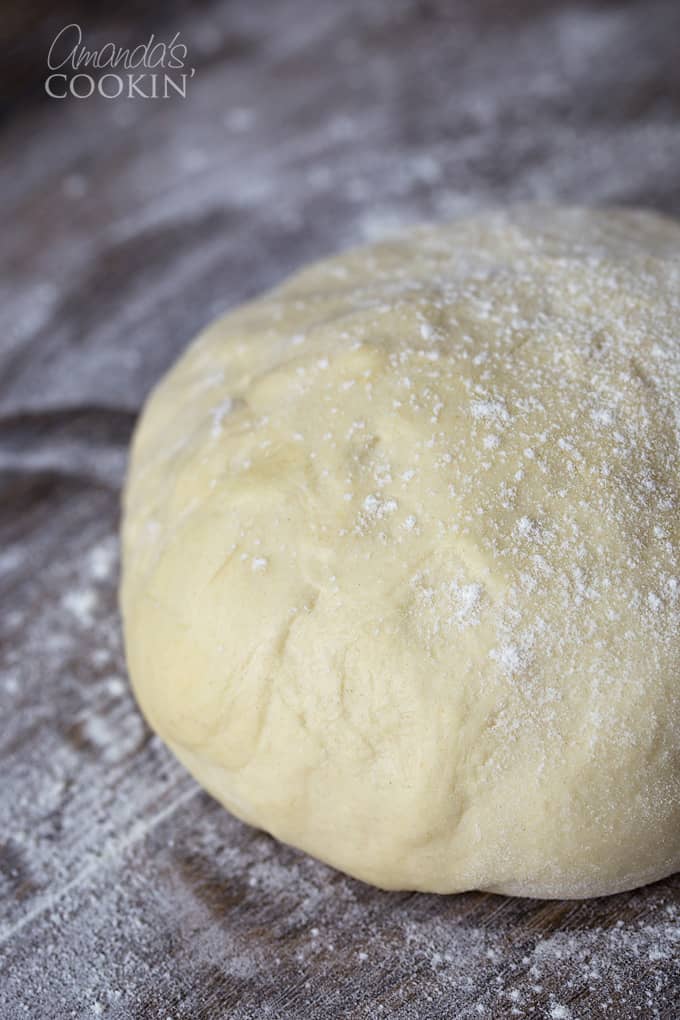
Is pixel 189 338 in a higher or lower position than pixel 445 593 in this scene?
lower

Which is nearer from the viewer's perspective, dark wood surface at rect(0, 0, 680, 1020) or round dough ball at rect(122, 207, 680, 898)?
round dough ball at rect(122, 207, 680, 898)

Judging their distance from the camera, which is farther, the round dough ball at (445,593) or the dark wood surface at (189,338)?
the dark wood surface at (189,338)

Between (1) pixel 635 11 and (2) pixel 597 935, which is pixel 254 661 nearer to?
(2) pixel 597 935

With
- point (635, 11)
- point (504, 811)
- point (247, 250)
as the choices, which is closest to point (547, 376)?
point (504, 811)

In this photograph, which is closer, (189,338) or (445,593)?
(445,593)
